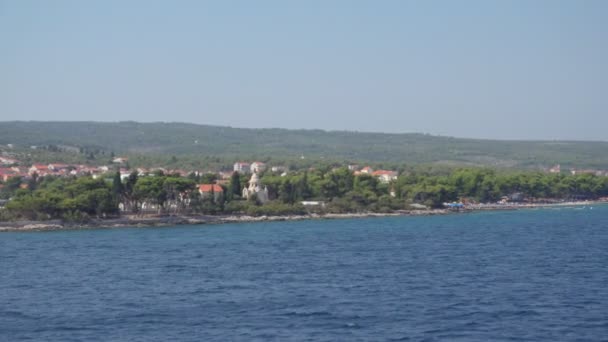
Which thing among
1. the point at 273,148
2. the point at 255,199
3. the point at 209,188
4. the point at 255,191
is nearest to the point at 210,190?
the point at 209,188

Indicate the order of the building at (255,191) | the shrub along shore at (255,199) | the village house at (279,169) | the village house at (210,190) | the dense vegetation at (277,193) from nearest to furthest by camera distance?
the shrub along shore at (255,199)
the dense vegetation at (277,193)
the village house at (210,190)
the building at (255,191)
the village house at (279,169)

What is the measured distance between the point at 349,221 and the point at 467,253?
102ft

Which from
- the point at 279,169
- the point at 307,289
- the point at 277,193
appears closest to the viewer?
the point at 307,289

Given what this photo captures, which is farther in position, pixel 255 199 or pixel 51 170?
pixel 51 170

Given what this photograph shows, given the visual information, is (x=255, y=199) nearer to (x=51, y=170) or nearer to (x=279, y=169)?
(x=51, y=170)

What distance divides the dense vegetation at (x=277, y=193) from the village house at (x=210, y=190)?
31cm

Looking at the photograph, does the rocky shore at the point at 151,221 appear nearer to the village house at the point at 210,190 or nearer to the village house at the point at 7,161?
the village house at the point at 210,190

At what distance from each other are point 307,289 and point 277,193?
186 feet

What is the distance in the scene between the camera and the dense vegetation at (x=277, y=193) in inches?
2492

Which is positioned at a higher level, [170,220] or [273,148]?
[273,148]

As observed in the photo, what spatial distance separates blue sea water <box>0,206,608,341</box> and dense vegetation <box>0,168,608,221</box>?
13.6 meters

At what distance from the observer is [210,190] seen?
75.2 meters

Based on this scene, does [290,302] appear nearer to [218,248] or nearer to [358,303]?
[358,303]

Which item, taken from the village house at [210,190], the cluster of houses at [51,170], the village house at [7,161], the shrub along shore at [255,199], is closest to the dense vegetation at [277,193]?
the shrub along shore at [255,199]
